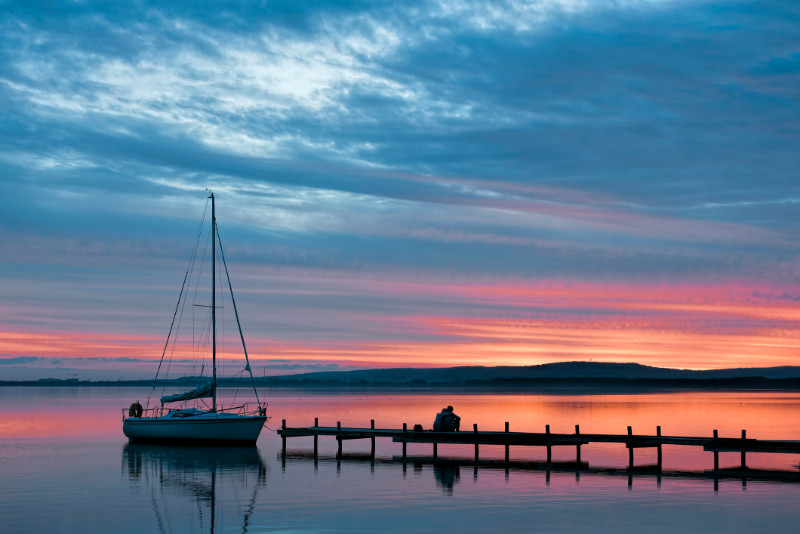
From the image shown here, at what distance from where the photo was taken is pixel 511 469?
4200 centimetres

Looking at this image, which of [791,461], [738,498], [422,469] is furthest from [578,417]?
[738,498]

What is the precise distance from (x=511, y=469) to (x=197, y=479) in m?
14.0

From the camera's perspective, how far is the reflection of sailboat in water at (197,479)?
95.1ft

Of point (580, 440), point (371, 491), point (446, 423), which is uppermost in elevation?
point (446, 423)

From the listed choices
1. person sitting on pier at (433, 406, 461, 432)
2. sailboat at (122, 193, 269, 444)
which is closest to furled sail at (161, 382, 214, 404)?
sailboat at (122, 193, 269, 444)

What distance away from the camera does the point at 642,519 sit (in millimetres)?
Answer: 27531

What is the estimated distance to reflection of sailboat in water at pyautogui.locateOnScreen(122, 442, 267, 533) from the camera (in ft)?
95.1

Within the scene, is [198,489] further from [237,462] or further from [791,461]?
[791,461]

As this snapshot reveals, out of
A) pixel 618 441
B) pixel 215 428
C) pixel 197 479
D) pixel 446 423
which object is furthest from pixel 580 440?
pixel 215 428

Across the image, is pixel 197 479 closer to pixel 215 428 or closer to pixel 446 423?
pixel 446 423

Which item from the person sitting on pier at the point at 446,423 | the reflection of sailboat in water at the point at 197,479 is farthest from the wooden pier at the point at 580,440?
the reflection of sailboat in water at the point at 197,479

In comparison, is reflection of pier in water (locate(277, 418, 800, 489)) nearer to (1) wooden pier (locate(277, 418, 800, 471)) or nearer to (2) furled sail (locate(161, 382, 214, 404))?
(1) wooden pier (locate(277, 418, 800, 471))

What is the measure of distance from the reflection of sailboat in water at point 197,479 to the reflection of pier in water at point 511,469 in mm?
3042

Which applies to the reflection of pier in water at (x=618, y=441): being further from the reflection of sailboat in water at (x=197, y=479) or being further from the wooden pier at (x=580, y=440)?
the reflection of sailboat in water at (x=197, y=479)
